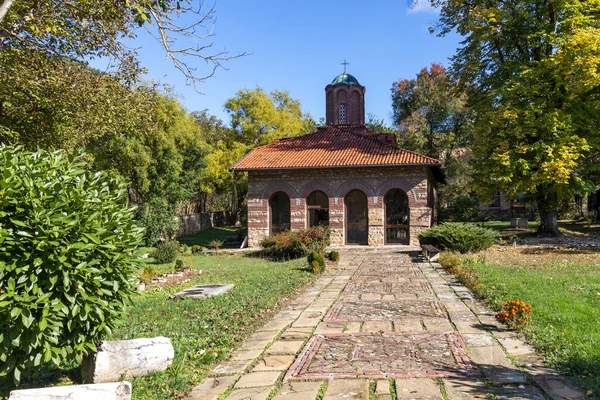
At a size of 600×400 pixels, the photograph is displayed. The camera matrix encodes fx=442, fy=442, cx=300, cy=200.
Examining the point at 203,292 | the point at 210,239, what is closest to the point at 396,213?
the point at 210,239

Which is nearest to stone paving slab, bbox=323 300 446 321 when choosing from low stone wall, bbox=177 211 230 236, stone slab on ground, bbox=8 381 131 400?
stone slab on ground, bbox=8 381 131 400

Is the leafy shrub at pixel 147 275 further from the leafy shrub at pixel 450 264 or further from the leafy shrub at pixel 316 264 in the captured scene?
the leafy shrub at pixel 450 264

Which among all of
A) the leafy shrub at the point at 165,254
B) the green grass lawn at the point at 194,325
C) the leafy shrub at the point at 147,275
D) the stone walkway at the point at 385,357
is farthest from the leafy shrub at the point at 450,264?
the leafy shrub at the point at 165,254

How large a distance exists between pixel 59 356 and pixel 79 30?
8.78 metres

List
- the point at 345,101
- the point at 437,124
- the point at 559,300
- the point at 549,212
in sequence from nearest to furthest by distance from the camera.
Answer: the point at 559,300
the point at 549,212
the point at 345,101
the point at 437,124

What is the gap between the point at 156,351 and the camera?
465 cm

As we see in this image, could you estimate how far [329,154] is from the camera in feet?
73.0

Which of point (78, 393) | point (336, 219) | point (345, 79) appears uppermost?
point (345, 79)

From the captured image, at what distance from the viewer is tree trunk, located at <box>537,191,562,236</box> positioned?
67.4ft

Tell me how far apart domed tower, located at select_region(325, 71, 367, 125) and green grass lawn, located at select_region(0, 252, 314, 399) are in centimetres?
2121

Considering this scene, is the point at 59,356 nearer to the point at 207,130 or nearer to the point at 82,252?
the point at 82,252

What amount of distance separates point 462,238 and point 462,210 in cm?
1978

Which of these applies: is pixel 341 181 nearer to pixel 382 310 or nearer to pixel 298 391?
pixel 382 310

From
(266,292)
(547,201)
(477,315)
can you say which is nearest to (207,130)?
(547,201)
